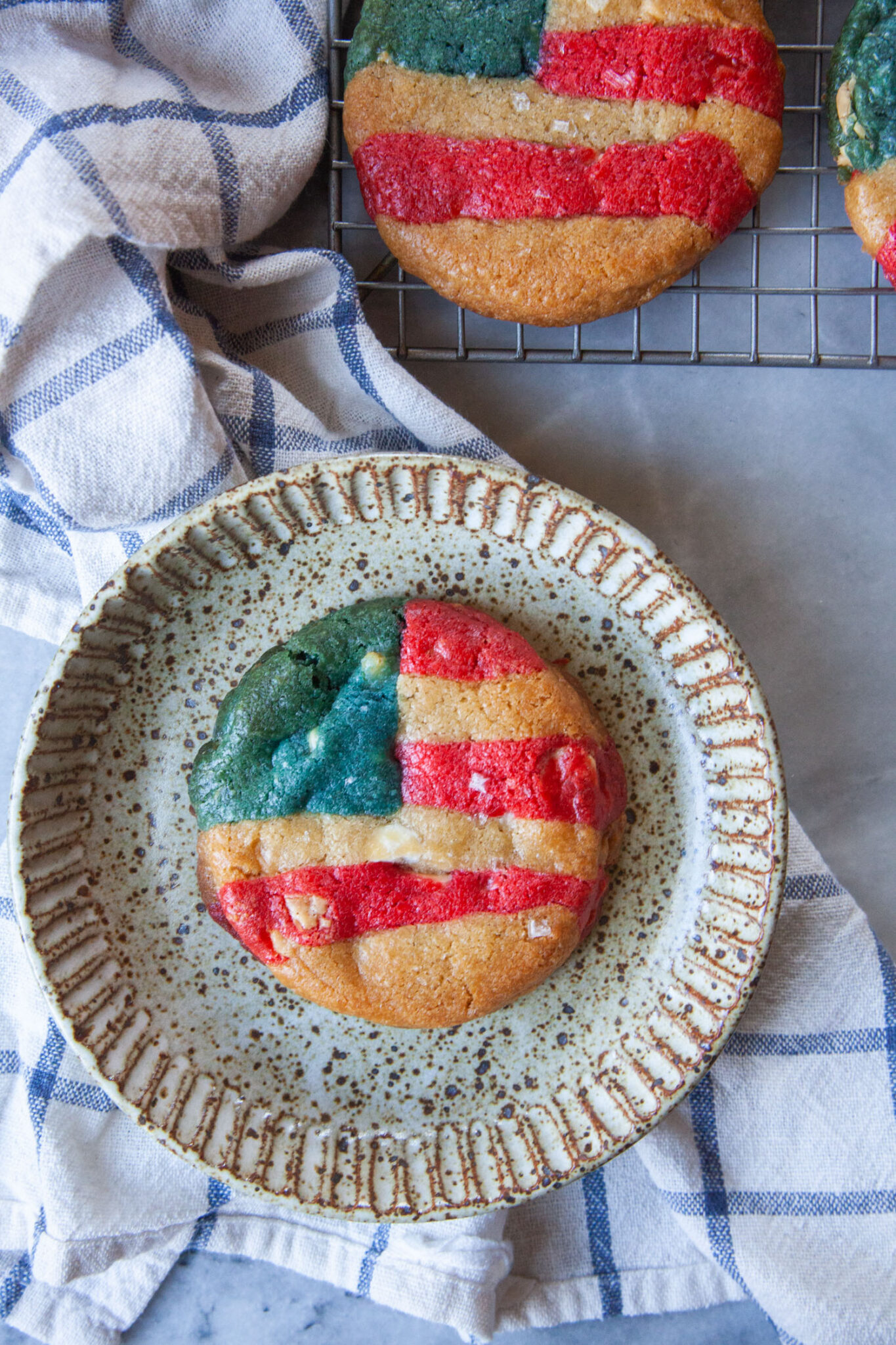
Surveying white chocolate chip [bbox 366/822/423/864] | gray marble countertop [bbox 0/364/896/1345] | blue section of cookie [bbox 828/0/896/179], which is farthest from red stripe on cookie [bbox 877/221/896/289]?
white chocolate chip [bbox 366/822/423/864]

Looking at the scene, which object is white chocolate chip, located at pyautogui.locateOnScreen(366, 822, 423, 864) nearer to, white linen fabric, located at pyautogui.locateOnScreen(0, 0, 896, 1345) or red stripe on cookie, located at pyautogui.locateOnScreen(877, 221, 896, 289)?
white linen fabric, located at pyautogui.locateOnScreen(0, 0, 896, 1345)

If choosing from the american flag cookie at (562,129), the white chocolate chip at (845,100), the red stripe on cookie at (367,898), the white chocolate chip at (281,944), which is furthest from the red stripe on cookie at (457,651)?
the white chocolate chip at (845,100)

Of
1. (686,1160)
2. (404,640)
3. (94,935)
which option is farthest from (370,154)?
(686,1160)

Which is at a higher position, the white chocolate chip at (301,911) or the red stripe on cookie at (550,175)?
the red stripe on cookie at (550,175)

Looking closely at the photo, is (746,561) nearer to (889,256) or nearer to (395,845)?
(889,256)

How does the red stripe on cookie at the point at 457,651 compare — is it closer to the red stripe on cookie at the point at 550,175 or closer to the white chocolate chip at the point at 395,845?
the white chocolate chip at the point at 395,845

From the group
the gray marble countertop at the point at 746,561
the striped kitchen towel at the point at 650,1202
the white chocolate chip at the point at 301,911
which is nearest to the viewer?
the white chocolate chip at the point at 301,911
